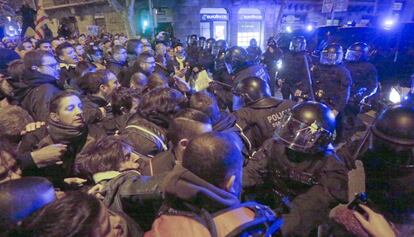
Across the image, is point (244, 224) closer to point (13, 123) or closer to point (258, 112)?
point (258, 112)

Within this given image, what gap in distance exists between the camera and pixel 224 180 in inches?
59.7

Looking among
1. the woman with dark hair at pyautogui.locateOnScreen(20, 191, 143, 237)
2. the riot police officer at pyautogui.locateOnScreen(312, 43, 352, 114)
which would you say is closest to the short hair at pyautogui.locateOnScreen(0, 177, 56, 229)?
the woman with dark hair at pyautogui.locateOnScreen(20, 191, 143, 237)

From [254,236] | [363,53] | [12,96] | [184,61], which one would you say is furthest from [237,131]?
[184,61]

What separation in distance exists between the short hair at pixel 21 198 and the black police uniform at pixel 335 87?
4.63 m

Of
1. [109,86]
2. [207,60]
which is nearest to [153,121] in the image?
[109,86]

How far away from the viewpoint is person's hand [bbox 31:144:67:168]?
8.10ft

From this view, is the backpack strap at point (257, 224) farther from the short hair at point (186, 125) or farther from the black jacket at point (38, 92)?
the black jacket at point (38, 92)

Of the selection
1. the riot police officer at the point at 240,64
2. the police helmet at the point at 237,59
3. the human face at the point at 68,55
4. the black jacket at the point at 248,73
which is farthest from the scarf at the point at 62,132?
the human face at the point at 68,55

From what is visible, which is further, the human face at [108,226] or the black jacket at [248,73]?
the black jacket at [248,73]

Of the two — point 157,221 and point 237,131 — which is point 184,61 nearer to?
point 237,131

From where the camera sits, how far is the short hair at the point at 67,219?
1104 mm

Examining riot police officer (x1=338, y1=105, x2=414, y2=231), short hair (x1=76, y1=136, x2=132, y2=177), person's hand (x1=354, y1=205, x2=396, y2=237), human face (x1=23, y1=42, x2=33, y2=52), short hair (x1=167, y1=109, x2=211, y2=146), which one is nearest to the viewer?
person's hand (x1=354, y1=205, x2=396, y2=237)

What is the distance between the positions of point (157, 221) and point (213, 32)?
63.6 feet

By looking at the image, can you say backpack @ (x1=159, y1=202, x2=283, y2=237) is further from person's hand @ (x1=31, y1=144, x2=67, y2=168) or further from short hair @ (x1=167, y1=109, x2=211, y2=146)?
person's hand @ (x1=31, y1=144, x2=67, y2=168)
